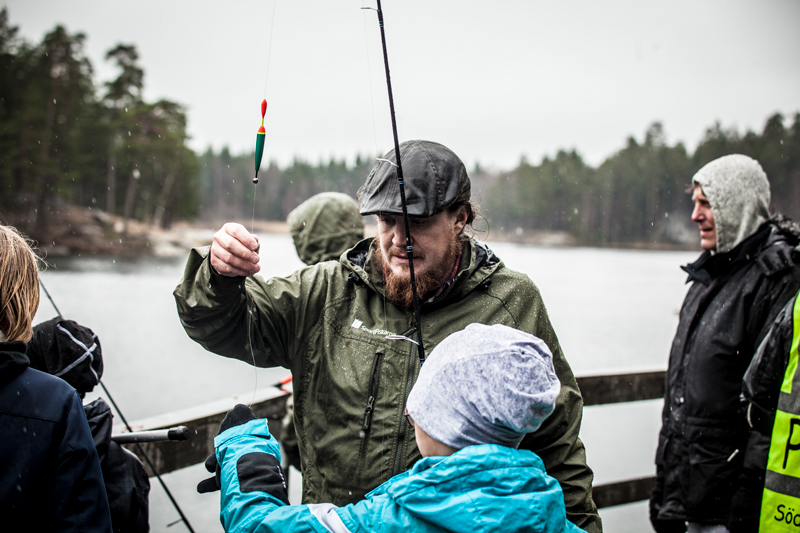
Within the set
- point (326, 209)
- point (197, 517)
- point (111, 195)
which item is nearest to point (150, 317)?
point (111, 195)

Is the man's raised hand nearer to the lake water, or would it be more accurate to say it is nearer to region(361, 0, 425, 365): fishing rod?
region(361, 0, 425, 365): fishing rod

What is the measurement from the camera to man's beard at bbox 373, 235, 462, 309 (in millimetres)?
1988

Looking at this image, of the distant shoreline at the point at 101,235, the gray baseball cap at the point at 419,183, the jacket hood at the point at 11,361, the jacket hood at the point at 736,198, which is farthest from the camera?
the distant shoreline at the point at 101,235

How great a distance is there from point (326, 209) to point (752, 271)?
262 cm

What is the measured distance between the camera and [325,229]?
365 cm

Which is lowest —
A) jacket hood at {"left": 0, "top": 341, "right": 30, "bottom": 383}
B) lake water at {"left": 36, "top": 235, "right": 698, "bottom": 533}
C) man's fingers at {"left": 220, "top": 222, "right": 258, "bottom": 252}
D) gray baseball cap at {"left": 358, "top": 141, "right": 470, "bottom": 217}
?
lake water at {"left": 36, "top": 235, "right": 698, "bottom": 533}

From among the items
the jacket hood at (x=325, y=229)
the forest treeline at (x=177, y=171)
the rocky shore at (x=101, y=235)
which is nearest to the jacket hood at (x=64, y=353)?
the jacket hood at (x=325, y=229)

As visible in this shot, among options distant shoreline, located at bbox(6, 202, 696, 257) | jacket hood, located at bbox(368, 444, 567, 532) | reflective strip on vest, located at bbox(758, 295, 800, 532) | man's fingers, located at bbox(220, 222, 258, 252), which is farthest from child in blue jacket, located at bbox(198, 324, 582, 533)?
distant shoreline, located at bbox(6, 202, 696, 257)

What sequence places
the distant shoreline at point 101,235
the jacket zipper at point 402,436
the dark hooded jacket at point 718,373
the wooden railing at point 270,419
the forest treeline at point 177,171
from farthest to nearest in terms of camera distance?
the distant shoreline at point 101,235, the forest treeline at point 177,171, the dark hooded jacket at point 718,373, the wooden railing at point 270,419, the jacket zipper at point 402,436

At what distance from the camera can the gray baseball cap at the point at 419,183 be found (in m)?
1.94

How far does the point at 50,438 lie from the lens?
1.59 m

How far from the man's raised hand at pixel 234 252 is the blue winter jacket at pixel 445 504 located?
0.66 metres

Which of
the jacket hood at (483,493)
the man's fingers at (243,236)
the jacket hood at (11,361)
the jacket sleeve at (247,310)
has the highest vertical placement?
the man's fingers at (243,236)

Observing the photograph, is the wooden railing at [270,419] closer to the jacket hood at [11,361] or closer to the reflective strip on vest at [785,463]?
the jacket hood at [11,361]
